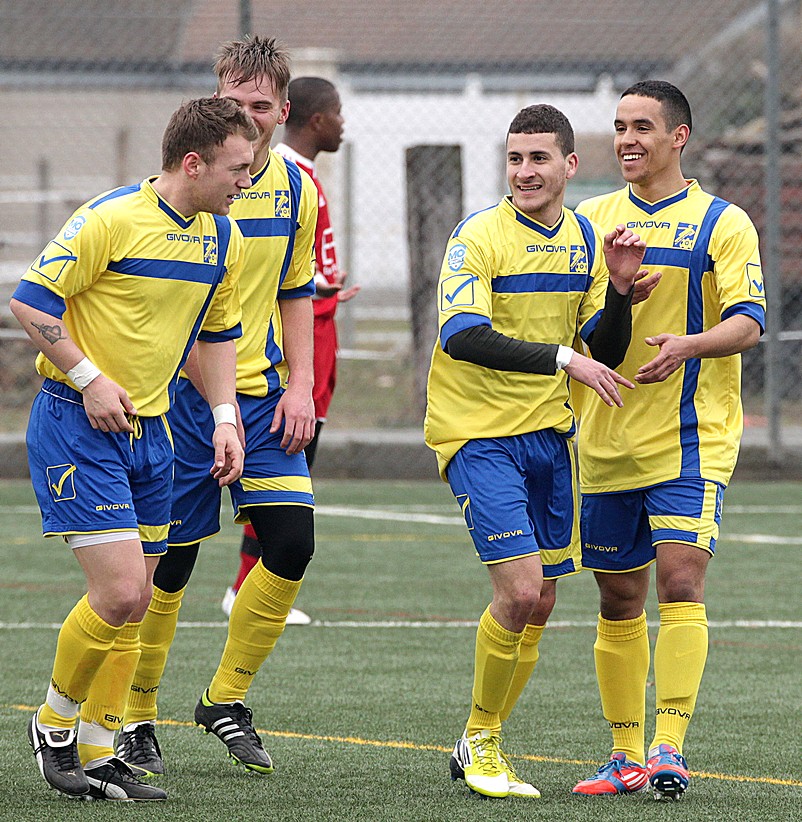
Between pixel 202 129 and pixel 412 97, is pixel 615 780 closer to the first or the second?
pixel 202 129

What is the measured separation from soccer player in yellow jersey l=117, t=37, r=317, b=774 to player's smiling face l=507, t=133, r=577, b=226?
76cm

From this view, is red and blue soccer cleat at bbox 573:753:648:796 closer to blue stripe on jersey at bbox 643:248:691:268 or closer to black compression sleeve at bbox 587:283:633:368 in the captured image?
black compression sleeve at bbox 587:283:633:368

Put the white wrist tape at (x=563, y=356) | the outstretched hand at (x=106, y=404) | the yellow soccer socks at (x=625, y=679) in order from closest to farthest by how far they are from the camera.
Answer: the outstretched hand at (x=106, y=404) → the white wrist tape at (x=563, y=356) → the yellow soccer socks at (x=625, y=679)

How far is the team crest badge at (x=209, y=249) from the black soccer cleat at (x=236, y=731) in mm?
1398

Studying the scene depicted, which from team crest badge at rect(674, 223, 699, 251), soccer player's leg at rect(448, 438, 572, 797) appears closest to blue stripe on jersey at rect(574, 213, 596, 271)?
team crest badge at rect(674, 223, 699, 251)

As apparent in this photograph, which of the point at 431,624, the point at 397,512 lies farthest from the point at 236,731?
the point at 397,512

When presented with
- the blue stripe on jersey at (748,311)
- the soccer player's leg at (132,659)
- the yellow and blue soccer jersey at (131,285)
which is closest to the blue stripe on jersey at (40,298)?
the yellow and blue soccer jersey at (131,285)

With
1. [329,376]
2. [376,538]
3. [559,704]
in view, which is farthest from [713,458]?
[376,538]

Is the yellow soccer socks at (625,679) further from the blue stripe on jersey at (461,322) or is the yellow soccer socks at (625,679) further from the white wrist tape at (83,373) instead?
the white wrist tape at (83,373)

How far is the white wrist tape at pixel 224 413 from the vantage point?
197 inches

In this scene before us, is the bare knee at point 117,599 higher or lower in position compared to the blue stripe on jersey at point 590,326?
lower

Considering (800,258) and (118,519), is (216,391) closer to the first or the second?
(118,519)

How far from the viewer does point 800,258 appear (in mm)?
14977

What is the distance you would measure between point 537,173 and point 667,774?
71.4 inches
